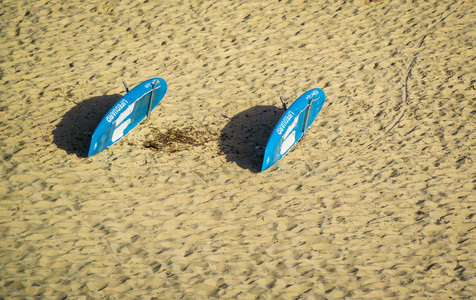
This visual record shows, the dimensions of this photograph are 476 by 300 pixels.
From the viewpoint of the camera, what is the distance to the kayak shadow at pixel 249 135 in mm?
6730

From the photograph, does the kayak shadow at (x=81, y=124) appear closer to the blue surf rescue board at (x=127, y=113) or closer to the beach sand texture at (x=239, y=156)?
the beach sand texture at (x=239, y=156)

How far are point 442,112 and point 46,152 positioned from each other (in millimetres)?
6684

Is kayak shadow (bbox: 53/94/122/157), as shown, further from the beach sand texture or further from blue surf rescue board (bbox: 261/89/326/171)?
blue surf rescue board (bbox: 261/89/326/171)

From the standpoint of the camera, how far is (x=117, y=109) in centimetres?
652

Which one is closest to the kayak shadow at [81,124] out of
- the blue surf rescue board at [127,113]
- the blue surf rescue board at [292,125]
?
the blue surf rescue board at [127,113]

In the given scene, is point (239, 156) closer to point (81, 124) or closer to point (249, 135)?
point (249, 135)


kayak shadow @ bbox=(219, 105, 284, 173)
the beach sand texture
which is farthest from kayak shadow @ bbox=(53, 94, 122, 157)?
kayak shadow @ bbox=(219, 105, 284, 173)

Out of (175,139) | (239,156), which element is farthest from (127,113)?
(239,156)

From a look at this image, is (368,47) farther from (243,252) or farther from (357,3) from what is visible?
(243,252)

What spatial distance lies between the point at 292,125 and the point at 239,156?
3.17 ft

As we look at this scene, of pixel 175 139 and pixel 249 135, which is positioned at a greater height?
pixel 175 139

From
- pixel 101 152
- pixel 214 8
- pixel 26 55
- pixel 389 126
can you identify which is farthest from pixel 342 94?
pixel 26 55

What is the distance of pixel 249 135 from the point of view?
23.7ft

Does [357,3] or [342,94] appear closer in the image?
[342,94]
